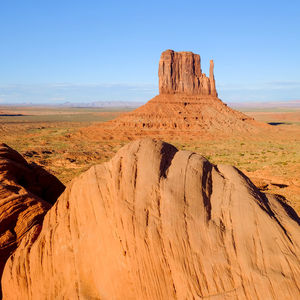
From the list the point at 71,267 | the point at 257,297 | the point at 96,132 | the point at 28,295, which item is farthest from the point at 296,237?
the point at 96,132

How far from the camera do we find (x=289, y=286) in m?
4.38

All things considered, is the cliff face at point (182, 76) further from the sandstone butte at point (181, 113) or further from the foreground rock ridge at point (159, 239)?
the foreground rock ridge at point (159, 239)

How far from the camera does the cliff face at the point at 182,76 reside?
3078 inches

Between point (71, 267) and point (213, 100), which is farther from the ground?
point (213, 100)

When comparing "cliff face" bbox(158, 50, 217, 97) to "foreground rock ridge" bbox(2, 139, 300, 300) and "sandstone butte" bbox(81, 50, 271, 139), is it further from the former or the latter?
"foreground rock ridge" bbox(2, 139, 300, 300)

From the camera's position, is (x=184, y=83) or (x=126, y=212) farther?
(x=184, y=83)

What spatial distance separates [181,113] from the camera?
68.4 meters

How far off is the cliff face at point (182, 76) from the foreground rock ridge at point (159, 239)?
74.1 meters

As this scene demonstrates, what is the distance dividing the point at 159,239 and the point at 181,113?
64.7m

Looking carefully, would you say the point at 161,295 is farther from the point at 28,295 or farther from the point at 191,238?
the point at 28,295

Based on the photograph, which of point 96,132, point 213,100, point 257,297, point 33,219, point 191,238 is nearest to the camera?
point 257,297

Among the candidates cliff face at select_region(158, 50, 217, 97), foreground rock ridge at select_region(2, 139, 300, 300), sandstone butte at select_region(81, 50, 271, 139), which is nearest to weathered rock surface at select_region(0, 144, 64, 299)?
foreground rock ridge at select_region(2, 139, 300, 300)

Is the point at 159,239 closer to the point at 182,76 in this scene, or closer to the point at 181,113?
the point at 181,113

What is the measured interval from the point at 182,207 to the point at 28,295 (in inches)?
135
